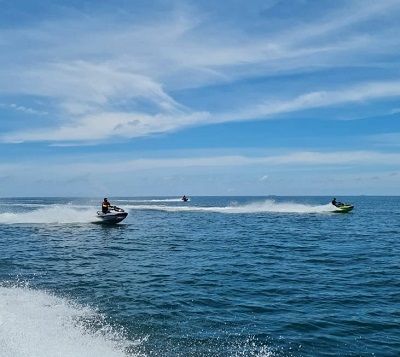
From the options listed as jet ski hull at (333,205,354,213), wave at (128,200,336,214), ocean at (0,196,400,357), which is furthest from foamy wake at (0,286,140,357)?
wave at (128,200,336,214)

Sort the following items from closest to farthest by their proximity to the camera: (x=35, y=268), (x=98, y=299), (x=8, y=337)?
(x=8, y=337)
(x=98, y=299)
(x=35, y=268)

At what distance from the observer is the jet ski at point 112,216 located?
4738 centimetres

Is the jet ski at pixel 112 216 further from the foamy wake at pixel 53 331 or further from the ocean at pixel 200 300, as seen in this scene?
the foamy wake at pixel 53 331

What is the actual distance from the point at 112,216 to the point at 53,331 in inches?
1405

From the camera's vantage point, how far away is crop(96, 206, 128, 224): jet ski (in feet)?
155

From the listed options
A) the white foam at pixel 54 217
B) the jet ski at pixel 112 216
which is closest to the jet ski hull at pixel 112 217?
the jet ski at pixel 112 216

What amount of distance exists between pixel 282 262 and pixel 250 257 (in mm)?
2560

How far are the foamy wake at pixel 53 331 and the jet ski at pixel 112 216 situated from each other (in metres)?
31.1

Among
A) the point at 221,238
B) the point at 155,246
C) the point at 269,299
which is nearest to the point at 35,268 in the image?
the point at 155,246

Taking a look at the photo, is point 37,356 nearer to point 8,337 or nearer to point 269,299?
point 8,337

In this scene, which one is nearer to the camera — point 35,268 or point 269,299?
point 269,299

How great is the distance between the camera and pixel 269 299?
16.6 metres

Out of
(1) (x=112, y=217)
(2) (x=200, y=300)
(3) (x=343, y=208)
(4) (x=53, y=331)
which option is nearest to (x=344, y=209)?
(3) (x=343, y=208)

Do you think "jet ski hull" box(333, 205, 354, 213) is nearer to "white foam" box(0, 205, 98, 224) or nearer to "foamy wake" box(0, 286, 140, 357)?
"white foam" box(0, 205, 98, 224)
